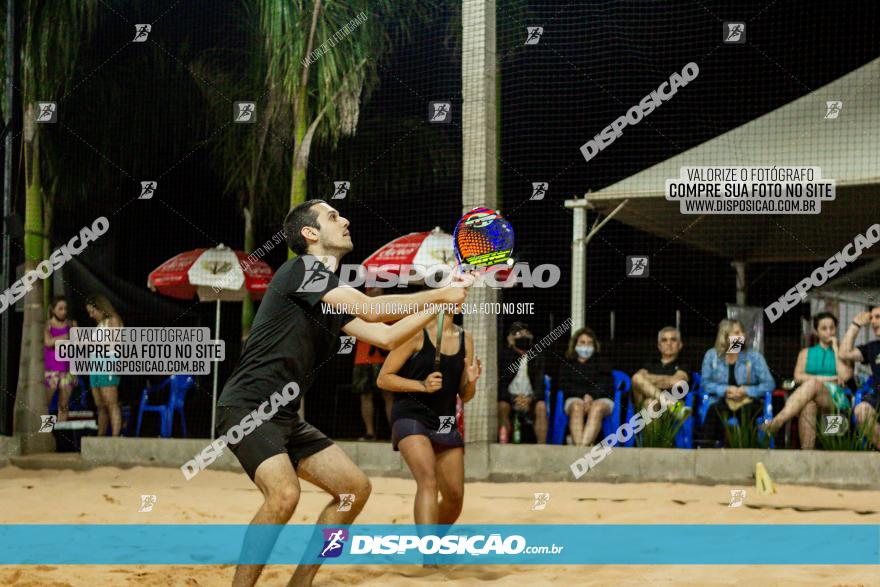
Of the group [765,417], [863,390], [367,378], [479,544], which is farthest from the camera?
[367,378]

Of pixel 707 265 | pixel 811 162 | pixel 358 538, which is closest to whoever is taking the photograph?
pixel 358 538

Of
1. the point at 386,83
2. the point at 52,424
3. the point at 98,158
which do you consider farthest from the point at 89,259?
the point at 386,83

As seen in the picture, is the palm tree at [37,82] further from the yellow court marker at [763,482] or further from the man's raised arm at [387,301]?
the man's raised arm at [387,301]

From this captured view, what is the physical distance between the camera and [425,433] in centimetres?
592

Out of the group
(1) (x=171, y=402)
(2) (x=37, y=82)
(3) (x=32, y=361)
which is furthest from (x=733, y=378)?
(2) (x=37, y=82)

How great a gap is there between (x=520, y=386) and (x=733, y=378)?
213 cm

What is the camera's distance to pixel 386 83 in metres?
12.4

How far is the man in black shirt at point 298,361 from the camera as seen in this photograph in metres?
4.43

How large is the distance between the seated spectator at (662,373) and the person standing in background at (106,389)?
5.64 m

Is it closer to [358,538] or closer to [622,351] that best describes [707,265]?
[622,351]

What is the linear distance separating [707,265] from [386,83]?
561cm

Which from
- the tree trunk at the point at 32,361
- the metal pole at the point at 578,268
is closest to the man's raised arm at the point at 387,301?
the metal pole at the point at 578,268

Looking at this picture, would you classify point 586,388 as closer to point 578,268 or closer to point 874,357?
point 578,268

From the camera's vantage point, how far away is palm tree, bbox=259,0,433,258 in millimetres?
11617
